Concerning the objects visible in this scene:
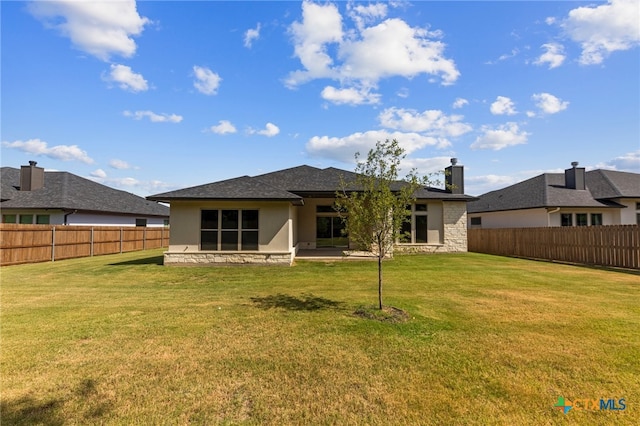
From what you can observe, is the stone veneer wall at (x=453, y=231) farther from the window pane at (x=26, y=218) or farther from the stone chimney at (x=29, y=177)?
the stone chimney at (x=29, y=177)

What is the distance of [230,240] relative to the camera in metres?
13.6

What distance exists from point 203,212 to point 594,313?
13254mm

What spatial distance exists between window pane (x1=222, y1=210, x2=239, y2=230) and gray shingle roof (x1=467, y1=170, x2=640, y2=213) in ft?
64.3

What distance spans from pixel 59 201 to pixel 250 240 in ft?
49.8

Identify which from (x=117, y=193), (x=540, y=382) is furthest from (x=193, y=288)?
(x=117, y=193)

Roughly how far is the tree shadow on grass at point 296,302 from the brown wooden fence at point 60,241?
13702 mm

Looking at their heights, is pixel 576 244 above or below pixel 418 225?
below

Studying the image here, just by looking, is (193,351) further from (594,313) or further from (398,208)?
(594,313)

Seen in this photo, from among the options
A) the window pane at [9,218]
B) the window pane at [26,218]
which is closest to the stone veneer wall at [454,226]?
the window pane at [26,218]

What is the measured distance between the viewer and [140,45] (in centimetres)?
1109

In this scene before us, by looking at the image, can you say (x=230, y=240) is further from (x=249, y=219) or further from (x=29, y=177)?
(x=29, y=177)

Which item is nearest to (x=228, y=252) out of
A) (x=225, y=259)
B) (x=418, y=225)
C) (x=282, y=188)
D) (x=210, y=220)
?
(x=225, y=259)

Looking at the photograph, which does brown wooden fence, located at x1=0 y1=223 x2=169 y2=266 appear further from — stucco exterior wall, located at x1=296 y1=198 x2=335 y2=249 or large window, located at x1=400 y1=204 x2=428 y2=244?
large window, located at x1=400 y1=204 x2=428 y2=244

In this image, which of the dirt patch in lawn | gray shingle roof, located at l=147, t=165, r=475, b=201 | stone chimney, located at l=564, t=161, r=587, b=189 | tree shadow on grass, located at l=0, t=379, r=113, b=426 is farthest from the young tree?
stone chimney, located at l=564, t=161, r=587, b=189
